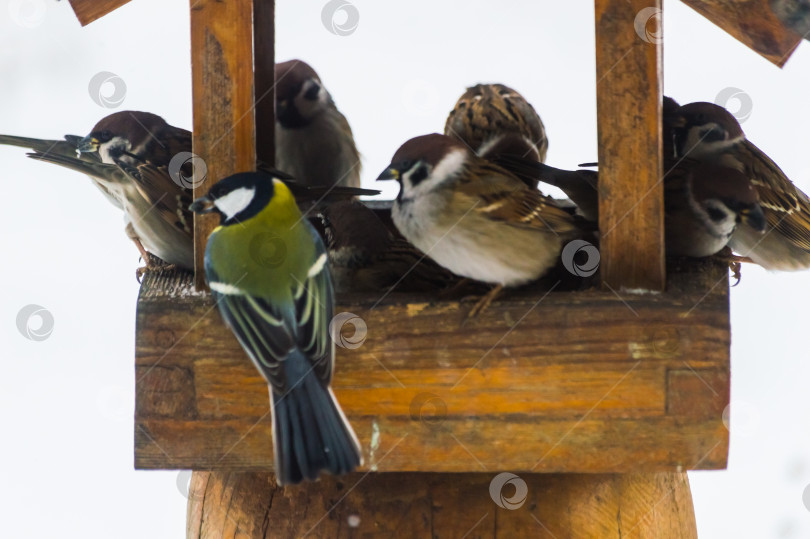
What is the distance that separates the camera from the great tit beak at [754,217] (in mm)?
2520

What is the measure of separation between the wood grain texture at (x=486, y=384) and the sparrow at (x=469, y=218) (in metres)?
0.15

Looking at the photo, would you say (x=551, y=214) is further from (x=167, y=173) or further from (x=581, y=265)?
(x=167, y=173)

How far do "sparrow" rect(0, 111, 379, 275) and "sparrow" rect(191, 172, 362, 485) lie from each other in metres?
0.26

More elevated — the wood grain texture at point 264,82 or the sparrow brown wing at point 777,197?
the wood grain texture at point 264,82

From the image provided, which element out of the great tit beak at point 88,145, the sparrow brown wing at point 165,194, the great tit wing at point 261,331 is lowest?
the great tit wing at point 261,331

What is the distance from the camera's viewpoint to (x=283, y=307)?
2.09 m

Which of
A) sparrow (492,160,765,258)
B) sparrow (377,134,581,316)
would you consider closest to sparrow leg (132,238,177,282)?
sparrow (377,134,581,316)

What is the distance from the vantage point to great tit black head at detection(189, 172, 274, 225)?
210 cm

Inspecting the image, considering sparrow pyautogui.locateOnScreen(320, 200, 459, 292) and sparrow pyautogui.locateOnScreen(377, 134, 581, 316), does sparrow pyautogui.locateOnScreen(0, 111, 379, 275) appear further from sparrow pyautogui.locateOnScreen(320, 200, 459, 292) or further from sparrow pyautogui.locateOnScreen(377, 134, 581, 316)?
sparrow pyautogui.locateOnScreen(377, 134, 581, 316)

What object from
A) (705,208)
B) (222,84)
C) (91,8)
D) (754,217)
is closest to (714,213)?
(705,208)

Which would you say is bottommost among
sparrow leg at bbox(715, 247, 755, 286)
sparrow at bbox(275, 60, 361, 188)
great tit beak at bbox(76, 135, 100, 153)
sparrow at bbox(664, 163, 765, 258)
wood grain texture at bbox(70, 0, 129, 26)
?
sparrow leg at bbox(715, 247, 755, 286)

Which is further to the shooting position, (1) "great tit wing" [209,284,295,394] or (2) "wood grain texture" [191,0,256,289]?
(2) "wood grain texture" [191,0,256,289]

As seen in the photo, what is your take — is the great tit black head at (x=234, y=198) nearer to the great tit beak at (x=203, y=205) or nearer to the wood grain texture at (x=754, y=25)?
the great tit beak at (x=203, y=205)

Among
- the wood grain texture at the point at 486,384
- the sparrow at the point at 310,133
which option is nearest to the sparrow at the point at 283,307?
the wood grain texture at the point at 486,384
